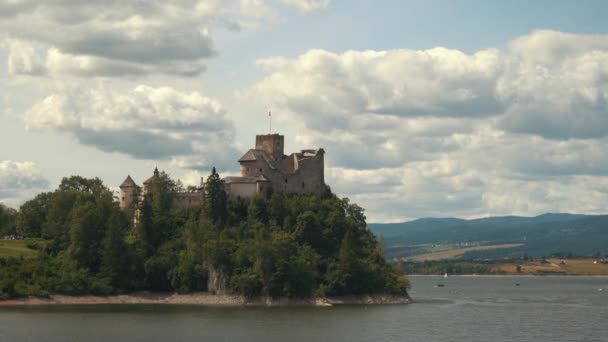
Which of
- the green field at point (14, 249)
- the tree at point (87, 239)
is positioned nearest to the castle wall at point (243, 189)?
the tree at point (87, 239)

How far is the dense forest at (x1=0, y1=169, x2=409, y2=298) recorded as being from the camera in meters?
107

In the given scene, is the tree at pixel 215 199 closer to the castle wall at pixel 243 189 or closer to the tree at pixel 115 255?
the castle wall at pixel 243 189

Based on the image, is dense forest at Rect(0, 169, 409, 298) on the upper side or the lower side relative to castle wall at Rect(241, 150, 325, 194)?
lower

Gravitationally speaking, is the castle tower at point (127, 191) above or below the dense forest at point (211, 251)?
above

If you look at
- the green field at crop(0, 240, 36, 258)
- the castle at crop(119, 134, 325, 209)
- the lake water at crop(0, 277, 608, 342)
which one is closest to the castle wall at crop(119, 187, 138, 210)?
the castle at crop(119, 134, 325, 209)

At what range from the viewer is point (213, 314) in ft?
311

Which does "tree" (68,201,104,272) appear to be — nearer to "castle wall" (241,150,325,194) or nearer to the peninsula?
the peninsula

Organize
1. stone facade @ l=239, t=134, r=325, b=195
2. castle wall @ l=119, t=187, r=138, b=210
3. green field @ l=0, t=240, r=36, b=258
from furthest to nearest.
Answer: castle wall @ l=119, t=187, r=138, b=210
stone facade @ l=239, t=134, r=325, b=195
green field @ l=0, t=240, r=36, b=258

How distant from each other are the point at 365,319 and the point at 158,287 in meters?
33.3

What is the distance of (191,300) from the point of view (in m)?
109

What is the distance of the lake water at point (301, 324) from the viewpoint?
7556 cm

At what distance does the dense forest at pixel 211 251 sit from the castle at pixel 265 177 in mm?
1518

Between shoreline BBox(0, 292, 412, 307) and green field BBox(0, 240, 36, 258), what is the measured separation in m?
10.5

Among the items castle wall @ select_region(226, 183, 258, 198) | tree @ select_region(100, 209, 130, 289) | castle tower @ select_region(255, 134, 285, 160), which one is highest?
castle tower @ select_region(255, 134, 285, 160)
